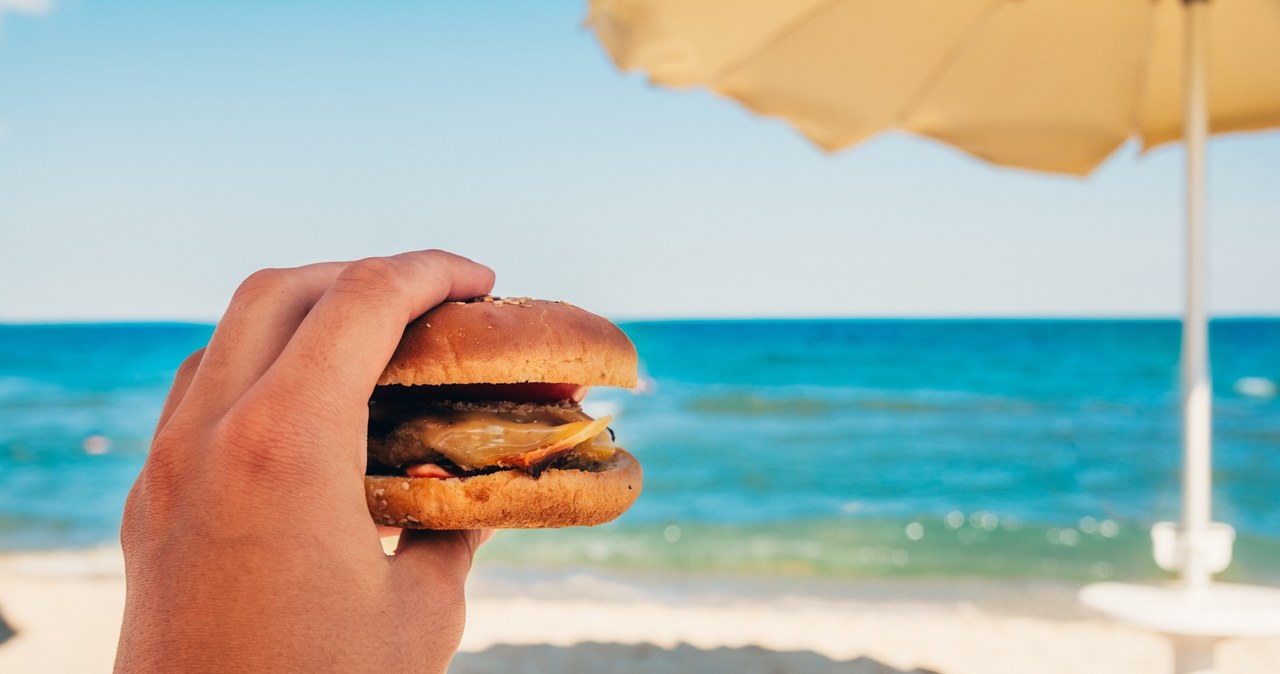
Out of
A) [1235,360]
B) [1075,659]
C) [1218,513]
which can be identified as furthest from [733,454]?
[1235,360]

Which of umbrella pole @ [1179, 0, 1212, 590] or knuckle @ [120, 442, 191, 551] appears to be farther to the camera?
umbrella pole @ [1179, 0, 1212, 590]

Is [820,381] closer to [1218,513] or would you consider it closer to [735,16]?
[1218,513]

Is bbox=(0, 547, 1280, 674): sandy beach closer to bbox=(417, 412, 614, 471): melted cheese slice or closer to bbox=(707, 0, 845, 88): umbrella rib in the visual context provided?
bbox=(707, 0, 845, 88): umbrella rib

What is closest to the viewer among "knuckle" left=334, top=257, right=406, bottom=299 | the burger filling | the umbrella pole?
"knuckle" left=334, top=257, right=406, bottom=299

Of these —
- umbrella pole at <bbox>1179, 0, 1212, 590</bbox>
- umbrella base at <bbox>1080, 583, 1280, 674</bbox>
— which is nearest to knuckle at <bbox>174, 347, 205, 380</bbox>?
umbrella base at <bbox>1080, 583, 1280, 674</bbox>

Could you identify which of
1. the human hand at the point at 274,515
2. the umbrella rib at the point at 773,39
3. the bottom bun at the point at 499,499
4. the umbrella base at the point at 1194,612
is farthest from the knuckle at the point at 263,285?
the umbrella base at the point at 1194,612

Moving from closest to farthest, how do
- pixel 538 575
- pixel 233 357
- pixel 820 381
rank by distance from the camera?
pixel 233 357
pixel 538 575
pixel 820 381
